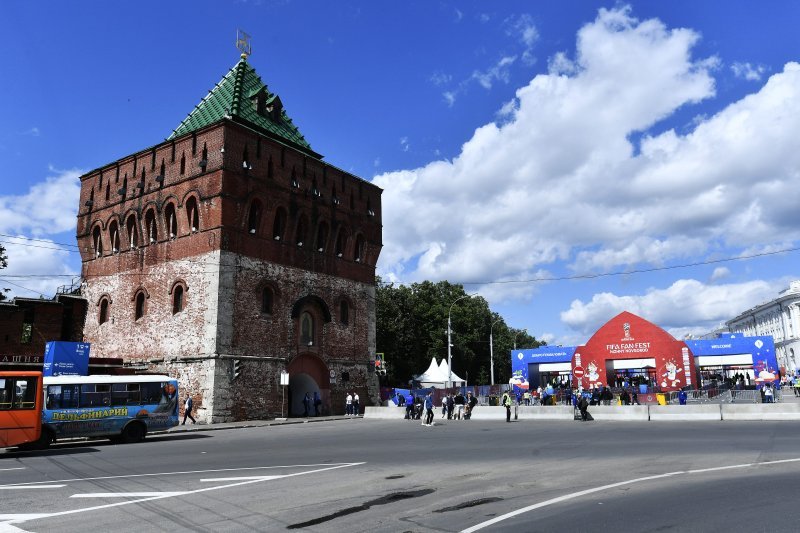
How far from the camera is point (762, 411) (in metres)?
26.2

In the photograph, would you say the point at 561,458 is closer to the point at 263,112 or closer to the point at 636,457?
the point at 636,457

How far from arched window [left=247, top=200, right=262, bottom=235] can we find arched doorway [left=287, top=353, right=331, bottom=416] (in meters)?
8.46

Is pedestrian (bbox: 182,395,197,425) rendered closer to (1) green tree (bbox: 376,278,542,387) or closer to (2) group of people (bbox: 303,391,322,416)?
(2) group of people (bbox: 303,391,322,416)

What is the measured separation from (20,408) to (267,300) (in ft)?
59.4

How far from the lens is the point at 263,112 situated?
4050 centimetres

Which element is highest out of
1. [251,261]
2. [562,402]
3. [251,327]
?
[251,261]

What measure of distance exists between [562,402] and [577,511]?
36268 mm

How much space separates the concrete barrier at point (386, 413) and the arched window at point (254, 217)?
1300 centimetres

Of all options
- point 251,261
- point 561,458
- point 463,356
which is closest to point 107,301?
point 251,261

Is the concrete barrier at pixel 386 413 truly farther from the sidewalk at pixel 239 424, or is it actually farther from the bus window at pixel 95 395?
the bus window at pixel 95 395

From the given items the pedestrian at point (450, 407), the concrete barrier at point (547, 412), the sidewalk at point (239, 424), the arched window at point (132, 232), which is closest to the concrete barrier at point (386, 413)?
the sidewalk at point (239, 424)

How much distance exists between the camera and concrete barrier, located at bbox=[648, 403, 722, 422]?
2714cm

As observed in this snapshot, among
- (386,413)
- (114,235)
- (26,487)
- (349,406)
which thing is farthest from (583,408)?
(114,235)

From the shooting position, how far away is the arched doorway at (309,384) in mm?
37944
